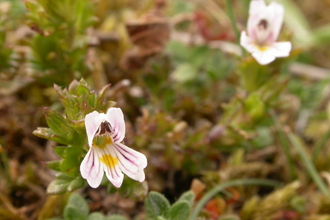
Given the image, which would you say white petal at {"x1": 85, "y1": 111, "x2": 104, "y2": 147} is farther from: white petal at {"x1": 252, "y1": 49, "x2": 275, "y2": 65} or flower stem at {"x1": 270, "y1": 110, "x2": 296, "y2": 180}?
flower stem at {"x1": 270, "y1": 110, "x2": 296, "y2": 180}

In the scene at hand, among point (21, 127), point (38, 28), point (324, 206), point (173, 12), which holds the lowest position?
point (324, 206)

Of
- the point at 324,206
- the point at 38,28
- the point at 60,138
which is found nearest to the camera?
the point at 60,138

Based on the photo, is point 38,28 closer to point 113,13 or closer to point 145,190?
point 145,190

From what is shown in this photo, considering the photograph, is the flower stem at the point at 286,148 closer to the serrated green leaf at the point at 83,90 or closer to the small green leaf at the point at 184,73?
the small green leaf at the point at 184,73

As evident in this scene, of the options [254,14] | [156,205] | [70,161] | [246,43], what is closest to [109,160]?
[70,161]

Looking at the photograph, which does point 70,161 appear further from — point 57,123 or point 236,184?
point 236,184

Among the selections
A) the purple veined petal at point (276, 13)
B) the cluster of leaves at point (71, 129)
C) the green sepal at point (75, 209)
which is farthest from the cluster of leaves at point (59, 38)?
the purple veined petal at point (276, 13)

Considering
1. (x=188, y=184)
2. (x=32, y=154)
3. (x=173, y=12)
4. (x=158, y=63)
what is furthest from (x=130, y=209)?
(x=173, y=12)
